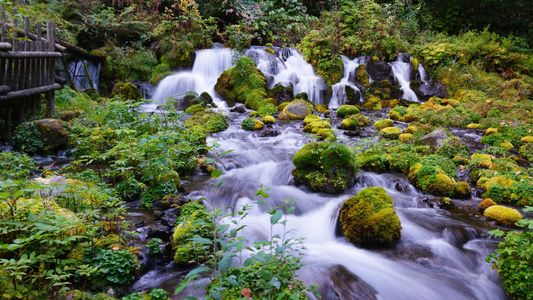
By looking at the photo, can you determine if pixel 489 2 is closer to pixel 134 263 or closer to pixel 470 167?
pixel 470 167

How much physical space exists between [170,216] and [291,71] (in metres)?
12.3

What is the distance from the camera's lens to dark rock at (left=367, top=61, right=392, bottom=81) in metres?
16.5

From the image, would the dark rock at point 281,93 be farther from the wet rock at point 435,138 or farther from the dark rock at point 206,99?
the wet rock at point 435,138

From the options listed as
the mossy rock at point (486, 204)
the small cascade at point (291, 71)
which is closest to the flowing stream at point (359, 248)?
the mossy rock at point (486, 204)

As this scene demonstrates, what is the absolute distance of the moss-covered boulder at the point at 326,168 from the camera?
23.7 ft

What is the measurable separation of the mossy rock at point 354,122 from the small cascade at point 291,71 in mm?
3538

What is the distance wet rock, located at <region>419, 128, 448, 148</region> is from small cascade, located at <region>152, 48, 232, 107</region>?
7.91m

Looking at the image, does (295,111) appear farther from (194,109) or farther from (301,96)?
(194,109)

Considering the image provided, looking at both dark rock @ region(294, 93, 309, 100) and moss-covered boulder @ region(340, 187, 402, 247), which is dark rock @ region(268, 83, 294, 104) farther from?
moss-covered boulder @ region(340, 187, 402, 247)

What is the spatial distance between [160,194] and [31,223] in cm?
285

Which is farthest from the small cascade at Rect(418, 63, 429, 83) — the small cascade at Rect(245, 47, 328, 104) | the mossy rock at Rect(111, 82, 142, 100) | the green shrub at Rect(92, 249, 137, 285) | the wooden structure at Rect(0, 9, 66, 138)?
the green shrub at Rect(92, 249, 137, 285)

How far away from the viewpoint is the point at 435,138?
32.0ft

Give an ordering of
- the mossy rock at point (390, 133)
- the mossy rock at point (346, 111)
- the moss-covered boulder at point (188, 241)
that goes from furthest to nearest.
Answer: the mossy rock at point (346, 111) < the mossy rock at point (390, 133) < the moss-covered boulder at point (188, 241)

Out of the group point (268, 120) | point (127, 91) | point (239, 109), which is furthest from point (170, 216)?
point (127, 91)
